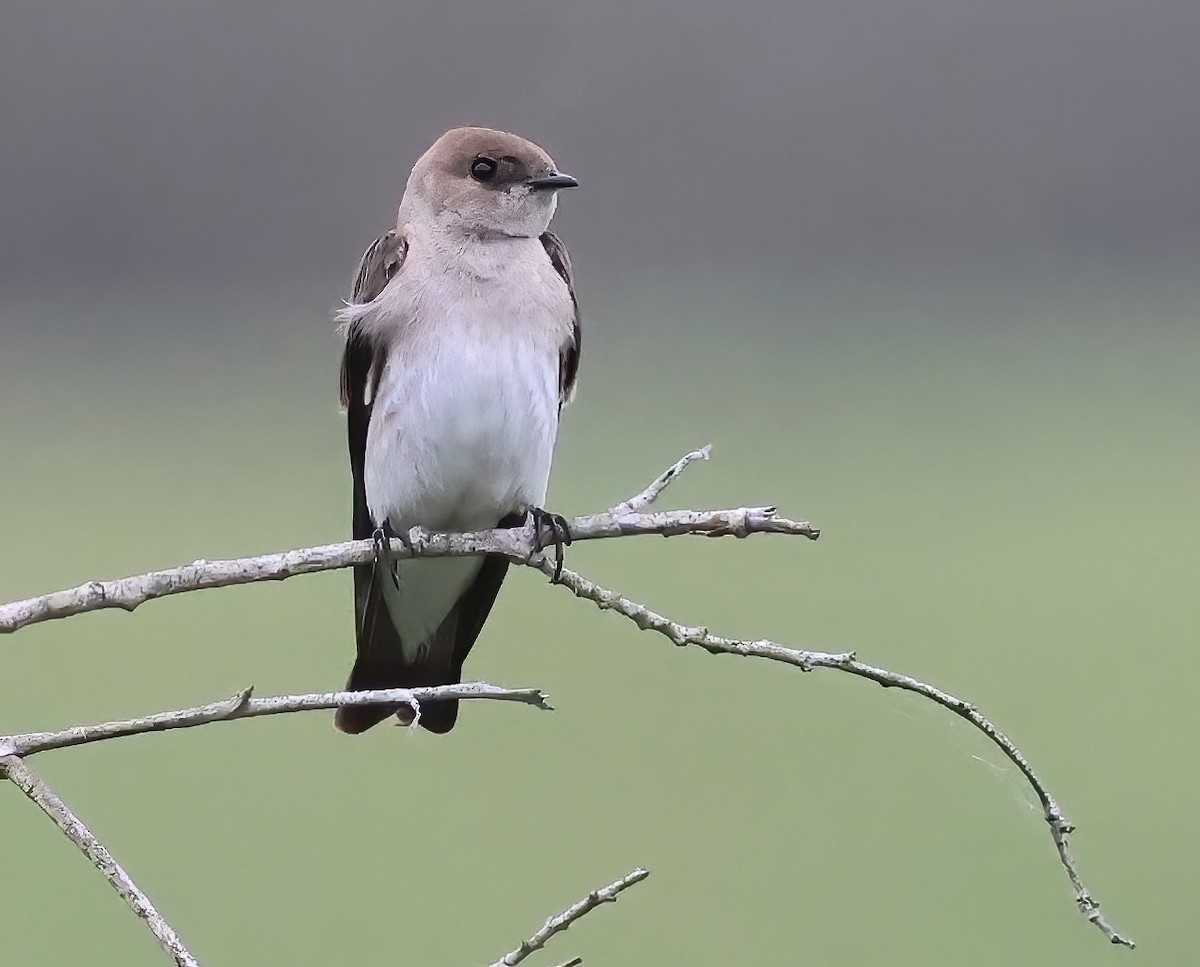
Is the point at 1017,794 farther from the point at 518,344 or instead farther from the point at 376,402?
the point at 376,402

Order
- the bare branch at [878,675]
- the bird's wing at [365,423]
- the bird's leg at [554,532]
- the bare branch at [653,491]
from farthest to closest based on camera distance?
1. the bird's wing at [365,423]
2. the bird's leg at [554,532]
3. the bare branch at [653,491]
4. the bare branch at [878,675]

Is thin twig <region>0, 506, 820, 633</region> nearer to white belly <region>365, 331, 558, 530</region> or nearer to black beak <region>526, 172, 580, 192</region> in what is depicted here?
white belly <region>365, 331, 558, 530</region>

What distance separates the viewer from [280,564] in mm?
1604

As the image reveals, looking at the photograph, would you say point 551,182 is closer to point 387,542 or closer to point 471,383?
point 471,383

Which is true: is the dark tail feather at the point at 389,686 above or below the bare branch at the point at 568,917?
below

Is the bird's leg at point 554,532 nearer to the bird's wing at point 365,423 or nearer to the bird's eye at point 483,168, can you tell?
the bird's wing at point 365,423

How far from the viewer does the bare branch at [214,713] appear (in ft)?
3.83

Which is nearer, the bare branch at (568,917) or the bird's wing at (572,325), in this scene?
the bare branch at (568,917)

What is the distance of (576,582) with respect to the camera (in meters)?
1.71

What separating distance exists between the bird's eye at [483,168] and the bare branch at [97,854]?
1.46 metres

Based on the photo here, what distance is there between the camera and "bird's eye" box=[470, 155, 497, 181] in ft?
8.02

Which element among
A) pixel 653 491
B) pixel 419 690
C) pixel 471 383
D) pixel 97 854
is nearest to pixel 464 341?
pixel 471 383

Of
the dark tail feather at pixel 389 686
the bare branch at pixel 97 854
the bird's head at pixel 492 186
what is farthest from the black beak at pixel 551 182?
the bare branch at pixel 97 854

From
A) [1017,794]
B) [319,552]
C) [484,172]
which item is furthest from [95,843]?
[484,172]
